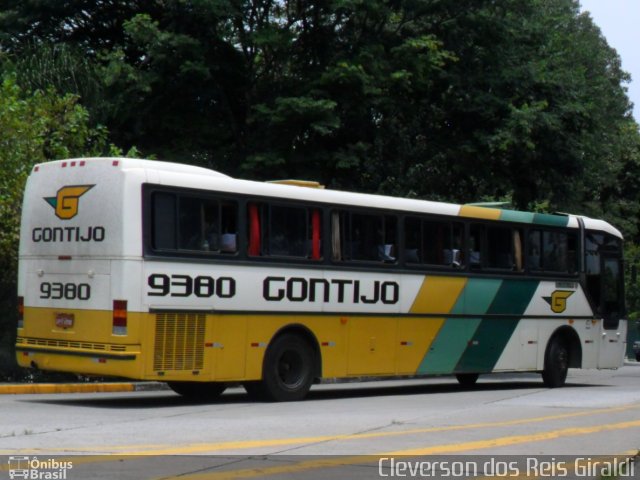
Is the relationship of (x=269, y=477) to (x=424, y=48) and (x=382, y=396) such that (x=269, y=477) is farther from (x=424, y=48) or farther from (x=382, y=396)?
(x=424, y=48)

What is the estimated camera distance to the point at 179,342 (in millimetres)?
16375

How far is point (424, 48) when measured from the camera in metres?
28.8

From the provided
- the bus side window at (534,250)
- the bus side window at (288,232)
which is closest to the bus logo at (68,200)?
the bus side window at (288,232)

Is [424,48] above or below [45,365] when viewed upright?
above

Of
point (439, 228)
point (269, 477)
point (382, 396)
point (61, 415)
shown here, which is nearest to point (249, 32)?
point (439, 228)

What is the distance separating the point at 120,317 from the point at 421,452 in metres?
6.06

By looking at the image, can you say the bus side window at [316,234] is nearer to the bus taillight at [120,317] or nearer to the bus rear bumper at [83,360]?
the bus taillight at [120,317]

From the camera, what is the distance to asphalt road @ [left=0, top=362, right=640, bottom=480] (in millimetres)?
9922

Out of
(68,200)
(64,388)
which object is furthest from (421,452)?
(64,388)

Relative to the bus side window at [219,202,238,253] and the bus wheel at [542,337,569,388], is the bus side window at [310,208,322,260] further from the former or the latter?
the bus wheel at [542,337,569,388]

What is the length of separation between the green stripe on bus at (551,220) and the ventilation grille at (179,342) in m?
8.40

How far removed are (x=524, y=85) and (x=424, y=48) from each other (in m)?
2.94

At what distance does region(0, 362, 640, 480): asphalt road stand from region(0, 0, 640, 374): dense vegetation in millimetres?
9676

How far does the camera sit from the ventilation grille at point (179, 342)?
1608 cm
